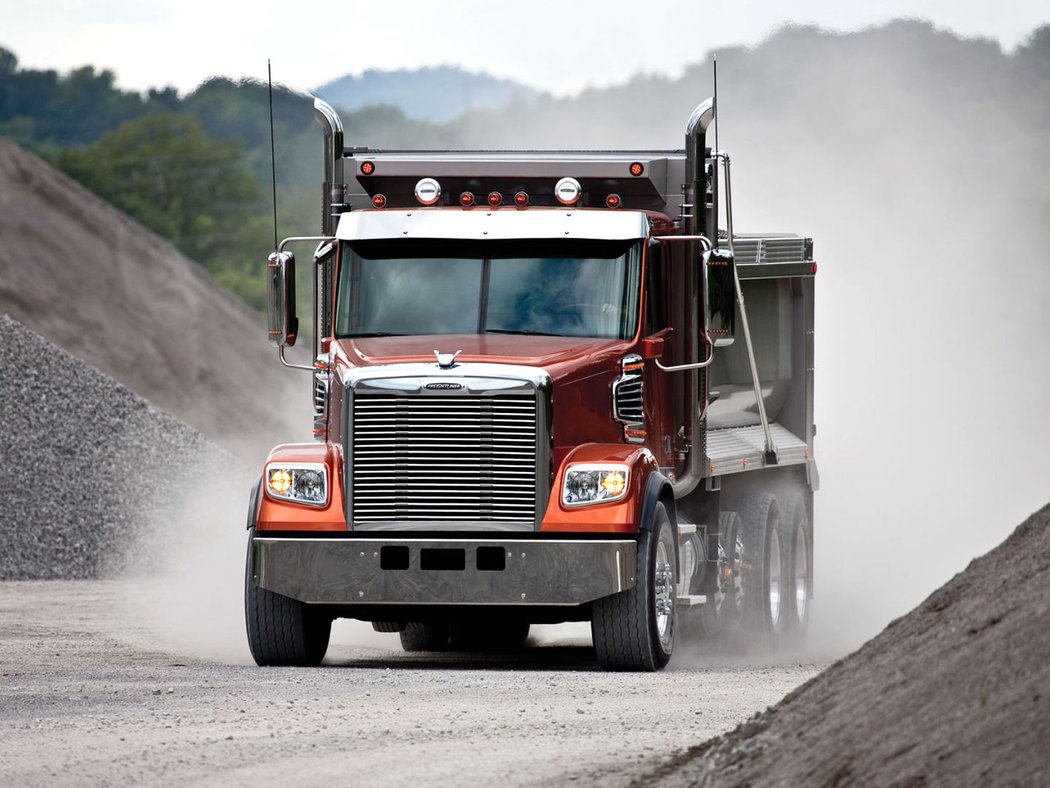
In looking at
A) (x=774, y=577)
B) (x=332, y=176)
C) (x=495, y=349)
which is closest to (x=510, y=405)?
(x=495, y=349)

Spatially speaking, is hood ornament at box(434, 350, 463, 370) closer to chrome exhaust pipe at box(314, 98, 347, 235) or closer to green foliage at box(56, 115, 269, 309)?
chrome exhaust pipe at box(314, 98, 347, 235)

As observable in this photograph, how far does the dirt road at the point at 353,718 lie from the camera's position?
877 cm

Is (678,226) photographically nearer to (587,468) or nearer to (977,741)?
(587,468)

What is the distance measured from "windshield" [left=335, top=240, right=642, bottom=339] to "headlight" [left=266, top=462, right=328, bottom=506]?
120 centimetres

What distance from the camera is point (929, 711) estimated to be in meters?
7.52

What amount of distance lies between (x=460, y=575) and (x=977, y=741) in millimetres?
6370

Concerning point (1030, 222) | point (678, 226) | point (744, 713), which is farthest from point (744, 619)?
point (1030, 222)

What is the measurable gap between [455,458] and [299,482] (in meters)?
1.03

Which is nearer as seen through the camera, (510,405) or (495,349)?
(510,405)

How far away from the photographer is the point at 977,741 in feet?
23.0

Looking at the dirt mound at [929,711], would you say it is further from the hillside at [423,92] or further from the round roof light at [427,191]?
the hillside at [423,92]

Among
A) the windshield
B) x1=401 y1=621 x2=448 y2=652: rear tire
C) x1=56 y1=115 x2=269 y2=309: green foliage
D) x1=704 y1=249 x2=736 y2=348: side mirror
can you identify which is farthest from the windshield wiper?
x1=56 y1=115 x2=269 y2=309: green foliage

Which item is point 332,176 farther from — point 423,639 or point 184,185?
point 184,185

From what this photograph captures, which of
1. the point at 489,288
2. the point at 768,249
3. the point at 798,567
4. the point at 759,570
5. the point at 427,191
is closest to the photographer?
the point at 489,288
